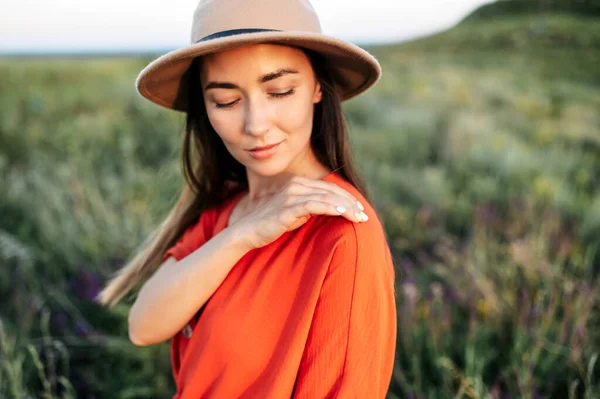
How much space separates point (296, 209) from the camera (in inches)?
52.6

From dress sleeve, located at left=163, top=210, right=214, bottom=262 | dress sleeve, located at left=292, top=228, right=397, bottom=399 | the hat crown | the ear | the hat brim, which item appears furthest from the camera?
dress sleeve, located at left=163, top=210, right=214, bottom=262

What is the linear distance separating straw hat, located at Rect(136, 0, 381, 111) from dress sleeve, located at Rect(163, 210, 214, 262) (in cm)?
55

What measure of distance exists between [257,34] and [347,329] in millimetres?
802

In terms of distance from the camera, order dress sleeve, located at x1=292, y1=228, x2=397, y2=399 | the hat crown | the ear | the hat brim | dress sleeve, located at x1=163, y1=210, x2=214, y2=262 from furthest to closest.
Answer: dress sleeve, located at x1=163, y1=210, x2=214, y2=262
the ear
the hat crown
the hat brim
dress sleeve, located at x1=292, y1=228, x2=397, y2=399

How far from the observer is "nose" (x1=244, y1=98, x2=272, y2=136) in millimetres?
1471

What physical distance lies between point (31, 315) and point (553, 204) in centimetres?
434

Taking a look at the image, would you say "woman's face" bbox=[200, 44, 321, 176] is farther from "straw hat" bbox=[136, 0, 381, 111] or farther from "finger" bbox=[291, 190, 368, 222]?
"finger" bbox=[291, 190, 368, 222]

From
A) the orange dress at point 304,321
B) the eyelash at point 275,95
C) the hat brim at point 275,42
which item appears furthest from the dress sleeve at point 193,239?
the eyelash at point 275,95

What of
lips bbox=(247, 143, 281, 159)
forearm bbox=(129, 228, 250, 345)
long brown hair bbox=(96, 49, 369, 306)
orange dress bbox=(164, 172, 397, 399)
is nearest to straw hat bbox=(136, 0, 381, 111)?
long brown hair bbox=(96, 49, 369, 306)

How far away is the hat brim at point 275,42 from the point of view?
54.4 inches

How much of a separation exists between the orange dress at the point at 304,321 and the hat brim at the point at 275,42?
413 mm

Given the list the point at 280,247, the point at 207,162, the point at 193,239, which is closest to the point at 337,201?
the point at 280,247

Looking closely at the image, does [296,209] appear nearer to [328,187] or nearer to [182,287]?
[328,187]

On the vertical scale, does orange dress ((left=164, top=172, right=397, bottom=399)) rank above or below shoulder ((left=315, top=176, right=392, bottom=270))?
below
